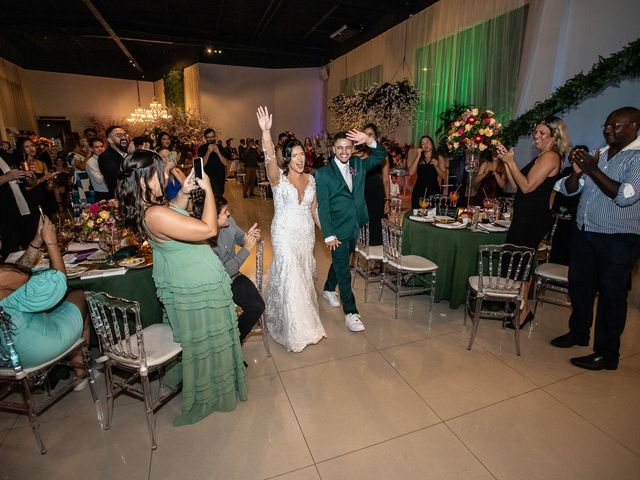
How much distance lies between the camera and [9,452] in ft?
6.51

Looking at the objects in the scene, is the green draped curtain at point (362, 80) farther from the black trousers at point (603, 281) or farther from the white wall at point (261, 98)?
the black trousers at point (603, 281)

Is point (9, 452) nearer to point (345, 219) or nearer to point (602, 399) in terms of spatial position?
point (345, 219)

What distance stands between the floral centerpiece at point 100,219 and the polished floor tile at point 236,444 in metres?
1.41

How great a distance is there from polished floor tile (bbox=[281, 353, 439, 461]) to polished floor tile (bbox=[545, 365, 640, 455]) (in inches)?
40.0

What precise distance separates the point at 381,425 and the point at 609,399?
1.64m

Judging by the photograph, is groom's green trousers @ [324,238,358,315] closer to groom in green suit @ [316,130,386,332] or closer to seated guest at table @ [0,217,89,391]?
groom in green suit @ [316,130,386,332]

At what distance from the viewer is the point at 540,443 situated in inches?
79.7

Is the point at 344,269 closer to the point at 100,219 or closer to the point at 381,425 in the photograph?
the point at 381,425

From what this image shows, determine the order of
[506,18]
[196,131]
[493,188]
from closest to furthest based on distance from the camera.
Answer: [493,188], [506,18], [196,131]

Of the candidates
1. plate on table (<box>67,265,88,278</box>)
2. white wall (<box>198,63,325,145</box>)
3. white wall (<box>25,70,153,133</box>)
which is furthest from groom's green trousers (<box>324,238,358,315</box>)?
white wall (<box>25,70,153,133</box>)

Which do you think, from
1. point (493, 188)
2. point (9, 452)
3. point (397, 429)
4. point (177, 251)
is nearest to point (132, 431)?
point (9, 452)

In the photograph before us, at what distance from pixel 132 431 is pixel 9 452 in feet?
2.15

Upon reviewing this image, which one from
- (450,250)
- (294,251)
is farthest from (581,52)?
(294,251)

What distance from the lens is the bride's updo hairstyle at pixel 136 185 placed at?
179cm
